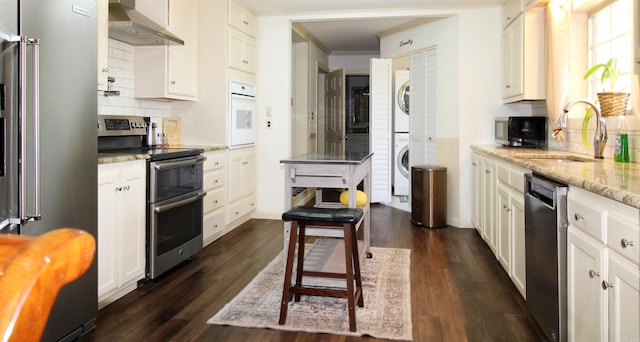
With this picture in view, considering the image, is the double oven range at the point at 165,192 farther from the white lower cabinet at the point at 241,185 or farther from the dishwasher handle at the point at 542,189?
the dishwasher handle at the point at 542,189

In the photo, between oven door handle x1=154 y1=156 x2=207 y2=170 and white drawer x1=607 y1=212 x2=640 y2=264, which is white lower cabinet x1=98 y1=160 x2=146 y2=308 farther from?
white drawer x1=607 y1=212 x2=640 y2=264

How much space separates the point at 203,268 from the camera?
3.69 meters

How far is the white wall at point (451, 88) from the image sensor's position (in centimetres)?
520

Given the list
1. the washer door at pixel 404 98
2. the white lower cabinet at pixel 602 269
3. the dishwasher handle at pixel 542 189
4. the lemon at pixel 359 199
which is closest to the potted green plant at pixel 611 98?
the dishwasher handle at pixel 542 189

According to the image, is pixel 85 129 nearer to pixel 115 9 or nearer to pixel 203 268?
pixel 115 9

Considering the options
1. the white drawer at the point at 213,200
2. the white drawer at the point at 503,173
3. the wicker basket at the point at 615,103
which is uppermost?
the wicker basket at the point at 615,103

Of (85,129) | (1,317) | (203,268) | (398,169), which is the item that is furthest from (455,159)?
(1,317)

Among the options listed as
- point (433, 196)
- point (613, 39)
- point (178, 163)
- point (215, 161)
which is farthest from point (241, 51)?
point (613, 39)

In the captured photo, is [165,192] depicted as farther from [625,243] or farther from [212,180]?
[625,243]

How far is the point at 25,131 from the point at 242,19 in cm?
355

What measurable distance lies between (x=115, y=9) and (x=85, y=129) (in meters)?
1.37

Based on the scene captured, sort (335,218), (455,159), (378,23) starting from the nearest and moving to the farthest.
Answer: (335,218), (455,159), (378,23)

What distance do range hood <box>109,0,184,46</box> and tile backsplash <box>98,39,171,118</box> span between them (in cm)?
11

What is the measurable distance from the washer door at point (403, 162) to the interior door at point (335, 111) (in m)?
1.21
